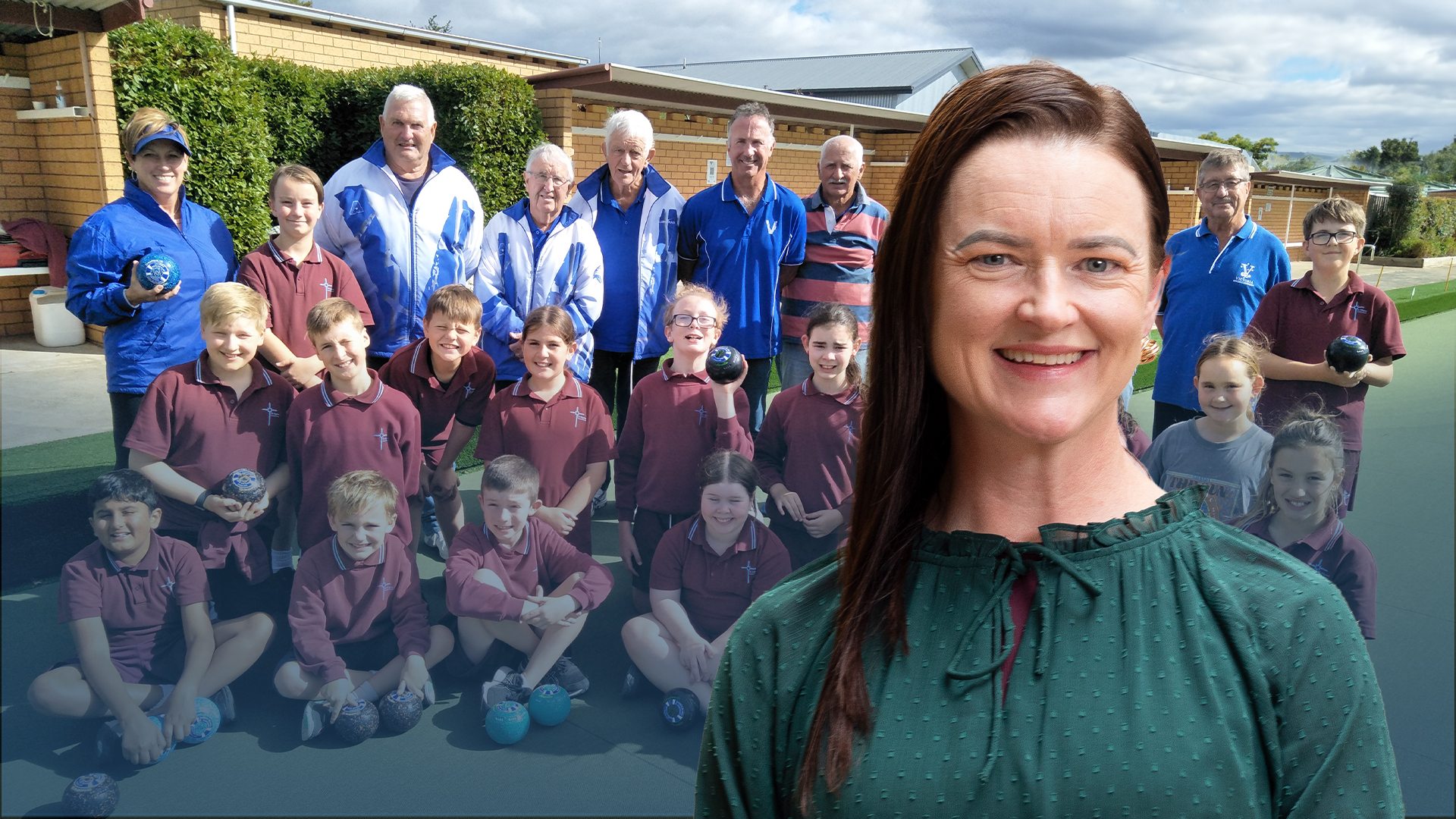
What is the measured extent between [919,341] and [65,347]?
857 cm

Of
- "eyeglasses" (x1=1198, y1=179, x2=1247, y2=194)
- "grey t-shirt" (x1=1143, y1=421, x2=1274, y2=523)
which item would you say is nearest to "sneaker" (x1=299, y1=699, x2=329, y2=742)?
"grey t-shirt" (x1=1143, y1=421, x2=1274, y2=523)

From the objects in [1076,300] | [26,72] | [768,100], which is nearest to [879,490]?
[1076,300]

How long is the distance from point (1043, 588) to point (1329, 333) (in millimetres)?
3292

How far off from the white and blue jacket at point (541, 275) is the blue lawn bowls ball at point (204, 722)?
65.5 inches

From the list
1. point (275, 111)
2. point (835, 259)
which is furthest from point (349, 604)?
point (275, 111)

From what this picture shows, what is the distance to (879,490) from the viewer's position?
890mm

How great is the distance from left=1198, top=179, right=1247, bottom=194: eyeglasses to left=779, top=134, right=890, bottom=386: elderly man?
1334mm

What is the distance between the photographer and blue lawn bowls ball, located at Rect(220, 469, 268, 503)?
2.93 meters

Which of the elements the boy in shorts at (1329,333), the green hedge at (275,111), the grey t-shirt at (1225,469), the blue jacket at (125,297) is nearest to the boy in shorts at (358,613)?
the blue jacket at (125,297)

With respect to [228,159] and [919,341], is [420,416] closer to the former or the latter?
[919,341]

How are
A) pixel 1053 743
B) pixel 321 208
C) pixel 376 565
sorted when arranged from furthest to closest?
pixel 321 208 < pixel 376 565 < pixel 1053 743

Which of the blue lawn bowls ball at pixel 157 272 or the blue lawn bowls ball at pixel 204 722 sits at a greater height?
the blue lawn bowls ball at pixel 157 272

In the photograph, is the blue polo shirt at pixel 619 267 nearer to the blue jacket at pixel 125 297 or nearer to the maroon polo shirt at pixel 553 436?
the maroon polo shirt at pixel 553 436

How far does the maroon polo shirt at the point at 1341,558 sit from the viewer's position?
128 inches
